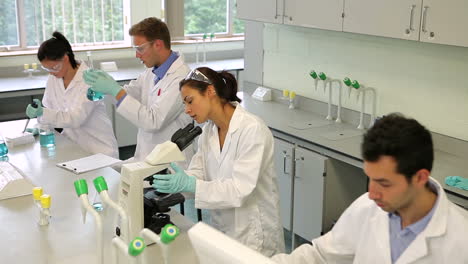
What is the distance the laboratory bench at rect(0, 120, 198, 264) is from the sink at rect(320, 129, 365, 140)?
1307 millimetres

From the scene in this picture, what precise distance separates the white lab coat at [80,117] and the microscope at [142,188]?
1290 millimetres

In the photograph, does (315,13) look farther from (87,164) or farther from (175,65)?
(87,164)

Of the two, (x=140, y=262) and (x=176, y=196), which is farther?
(x=176, y=196)

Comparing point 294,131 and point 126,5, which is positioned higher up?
point 126,5

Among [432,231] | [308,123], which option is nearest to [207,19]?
[308,123]

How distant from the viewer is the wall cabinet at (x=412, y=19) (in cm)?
259

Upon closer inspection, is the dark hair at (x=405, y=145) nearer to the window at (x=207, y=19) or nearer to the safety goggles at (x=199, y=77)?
the safety goggles at (x=199, y=77)

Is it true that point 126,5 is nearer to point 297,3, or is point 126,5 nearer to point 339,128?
point 297,3

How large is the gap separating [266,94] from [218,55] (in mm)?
1887

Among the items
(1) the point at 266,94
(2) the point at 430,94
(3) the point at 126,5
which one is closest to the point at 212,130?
(2) the point at 430,94

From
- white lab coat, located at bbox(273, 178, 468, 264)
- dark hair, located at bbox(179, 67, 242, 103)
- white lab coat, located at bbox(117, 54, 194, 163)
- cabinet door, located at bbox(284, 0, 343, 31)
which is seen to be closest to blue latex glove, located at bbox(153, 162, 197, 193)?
dark hair, located at bbox(179, 67, 242, 103)

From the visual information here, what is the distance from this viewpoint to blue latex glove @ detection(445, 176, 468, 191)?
2.50m

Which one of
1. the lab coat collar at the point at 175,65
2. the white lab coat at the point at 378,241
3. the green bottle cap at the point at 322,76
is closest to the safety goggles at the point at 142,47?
the lab coat collar at the point at 175,65

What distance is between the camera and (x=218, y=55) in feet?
19.5
